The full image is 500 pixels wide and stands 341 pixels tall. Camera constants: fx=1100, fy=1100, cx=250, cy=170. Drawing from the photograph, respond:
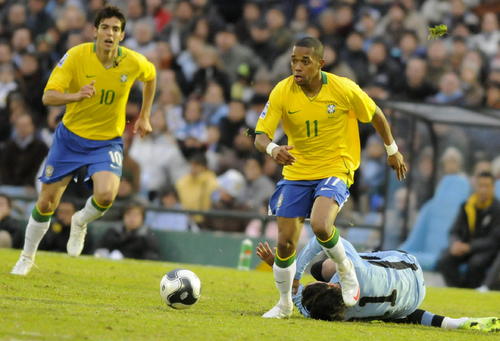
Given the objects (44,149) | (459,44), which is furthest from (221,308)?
(459,44)

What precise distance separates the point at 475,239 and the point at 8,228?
7.18 m

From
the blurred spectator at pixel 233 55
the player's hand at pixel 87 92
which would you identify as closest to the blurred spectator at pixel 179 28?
the blurred spectator at pixel 233 55

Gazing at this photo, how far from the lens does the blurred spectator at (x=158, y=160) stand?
19016 mm

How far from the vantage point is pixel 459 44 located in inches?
794

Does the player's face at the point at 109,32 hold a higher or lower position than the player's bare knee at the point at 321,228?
higher

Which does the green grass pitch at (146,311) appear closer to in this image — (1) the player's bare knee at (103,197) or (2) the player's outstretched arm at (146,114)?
(1) the player's bare knee at (103,197)

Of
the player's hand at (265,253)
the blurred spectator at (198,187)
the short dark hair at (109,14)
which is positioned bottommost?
the blurred spectator at (198,187)

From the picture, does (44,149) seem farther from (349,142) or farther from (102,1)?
(349,142)

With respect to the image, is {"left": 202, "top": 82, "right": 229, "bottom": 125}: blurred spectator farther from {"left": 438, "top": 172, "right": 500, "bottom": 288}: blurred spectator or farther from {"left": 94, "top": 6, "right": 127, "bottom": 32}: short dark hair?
{"left": 94, "top": 6, "right": 127, "bottom": 32}: short dark hair

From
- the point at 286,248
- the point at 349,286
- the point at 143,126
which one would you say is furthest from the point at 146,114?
the point at 349,286

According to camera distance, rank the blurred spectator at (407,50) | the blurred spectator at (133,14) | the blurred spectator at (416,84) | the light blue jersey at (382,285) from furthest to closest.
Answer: the blurred spectator at (133,14) < the blurred spectator at (407,50) < the blurred spectator at (416,84) < the light blue jersey at (382,285)

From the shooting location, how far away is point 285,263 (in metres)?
9.91

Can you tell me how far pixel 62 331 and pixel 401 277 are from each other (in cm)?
339

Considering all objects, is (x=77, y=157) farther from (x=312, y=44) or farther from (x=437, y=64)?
(x=437, y=64)
